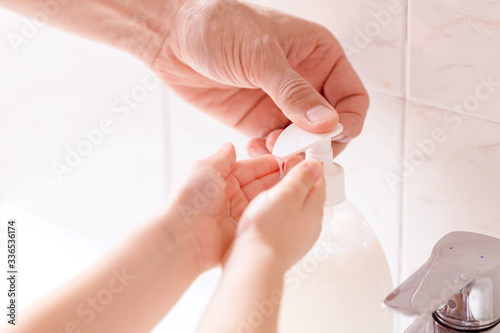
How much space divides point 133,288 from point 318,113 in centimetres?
18

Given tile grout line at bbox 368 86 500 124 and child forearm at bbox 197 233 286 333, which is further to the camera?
tile grout line at bbox 368 86 500 124

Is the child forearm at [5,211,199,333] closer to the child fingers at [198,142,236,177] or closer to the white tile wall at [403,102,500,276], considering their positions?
the child fingers at [198,142,236,177]

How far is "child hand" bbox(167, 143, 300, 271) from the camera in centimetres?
47

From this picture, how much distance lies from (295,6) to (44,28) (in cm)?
44

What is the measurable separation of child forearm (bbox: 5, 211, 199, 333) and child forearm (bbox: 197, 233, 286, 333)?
7 cm

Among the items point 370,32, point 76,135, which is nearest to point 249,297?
point 370,32

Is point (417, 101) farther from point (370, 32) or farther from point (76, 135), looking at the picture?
point (76, 135)

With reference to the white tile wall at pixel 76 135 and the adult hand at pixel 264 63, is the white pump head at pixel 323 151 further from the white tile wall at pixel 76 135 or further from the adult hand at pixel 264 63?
the white tile wall at pixel 76 135

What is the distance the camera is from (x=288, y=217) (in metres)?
0.42

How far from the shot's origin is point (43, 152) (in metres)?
0.97

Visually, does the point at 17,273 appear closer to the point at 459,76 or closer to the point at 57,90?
the point at 57,90

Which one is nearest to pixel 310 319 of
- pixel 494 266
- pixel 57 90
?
pixel 494 266

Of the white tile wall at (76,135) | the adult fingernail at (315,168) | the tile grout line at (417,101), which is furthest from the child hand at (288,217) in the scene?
the white tile wall at (76,135)

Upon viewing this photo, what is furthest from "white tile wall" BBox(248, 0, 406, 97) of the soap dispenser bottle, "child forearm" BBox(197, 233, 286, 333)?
"child forearm" BBox(197, 233, 286, 333)
